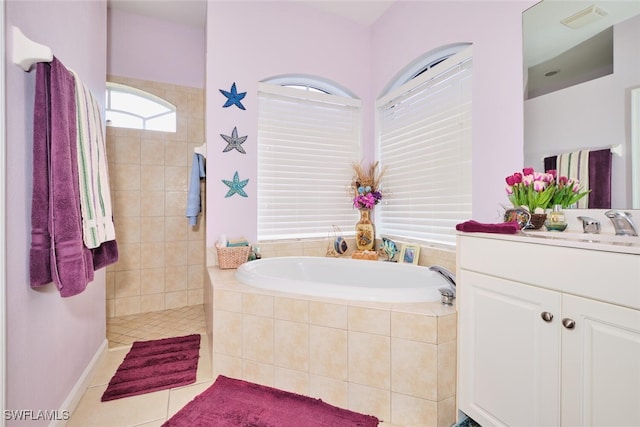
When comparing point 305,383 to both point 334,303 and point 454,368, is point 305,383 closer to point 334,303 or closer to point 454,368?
point 334,303

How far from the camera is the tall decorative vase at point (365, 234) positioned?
288cm

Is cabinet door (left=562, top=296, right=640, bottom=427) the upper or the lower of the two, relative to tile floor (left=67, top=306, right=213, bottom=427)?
upper

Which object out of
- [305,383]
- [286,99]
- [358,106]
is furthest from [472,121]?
[305,383]

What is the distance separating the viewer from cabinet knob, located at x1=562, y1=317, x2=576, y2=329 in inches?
39.6

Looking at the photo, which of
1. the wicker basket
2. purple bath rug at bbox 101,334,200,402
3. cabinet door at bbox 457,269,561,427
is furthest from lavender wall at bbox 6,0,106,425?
cabinet door at bbox 457,269,561,427

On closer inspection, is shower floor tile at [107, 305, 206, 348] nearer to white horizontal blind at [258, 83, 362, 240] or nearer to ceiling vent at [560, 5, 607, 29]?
white horizontal blind at [258, 83, 362, 240]

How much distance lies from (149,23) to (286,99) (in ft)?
5.06

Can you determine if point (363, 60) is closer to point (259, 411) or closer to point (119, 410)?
point (259, 411)

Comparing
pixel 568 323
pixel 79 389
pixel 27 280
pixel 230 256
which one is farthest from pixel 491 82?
pixel 79 389

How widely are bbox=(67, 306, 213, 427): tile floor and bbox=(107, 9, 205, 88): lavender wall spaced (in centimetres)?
234

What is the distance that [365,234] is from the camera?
2877 millimetres

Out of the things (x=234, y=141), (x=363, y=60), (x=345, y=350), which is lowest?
(x=345, y=350)

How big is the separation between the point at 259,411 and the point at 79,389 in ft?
3.30

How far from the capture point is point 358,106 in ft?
10.2
